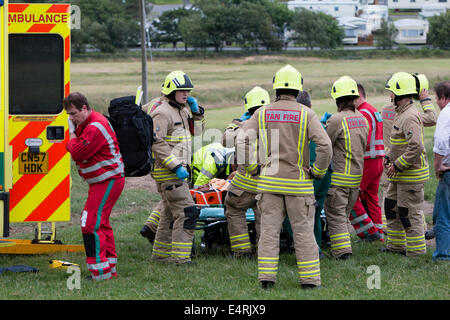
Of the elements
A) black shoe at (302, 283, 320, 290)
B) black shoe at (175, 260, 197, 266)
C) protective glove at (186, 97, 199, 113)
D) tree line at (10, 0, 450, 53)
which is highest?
tree line at (10, 0, 450, 53)

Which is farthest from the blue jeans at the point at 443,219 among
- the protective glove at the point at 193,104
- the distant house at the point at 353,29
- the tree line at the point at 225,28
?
the distant house at the point at 353,29

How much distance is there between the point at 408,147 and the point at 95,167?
344cm

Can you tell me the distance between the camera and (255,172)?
293 inches

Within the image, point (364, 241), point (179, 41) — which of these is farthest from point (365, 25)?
point (364, 241)

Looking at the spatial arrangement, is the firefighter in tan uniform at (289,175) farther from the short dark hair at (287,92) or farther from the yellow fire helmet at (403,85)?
the yellow fire helmet at (403,85)

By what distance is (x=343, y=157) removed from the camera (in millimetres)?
7953

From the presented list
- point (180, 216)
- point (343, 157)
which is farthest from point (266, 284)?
point (343, 157)

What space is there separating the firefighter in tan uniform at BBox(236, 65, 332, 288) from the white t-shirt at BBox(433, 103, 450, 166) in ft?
5.08

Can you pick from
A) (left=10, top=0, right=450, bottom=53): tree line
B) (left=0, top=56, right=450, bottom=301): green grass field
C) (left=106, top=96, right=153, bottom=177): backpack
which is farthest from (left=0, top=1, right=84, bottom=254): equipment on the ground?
(left=10, top=0, right=450, bottom=53): tree line

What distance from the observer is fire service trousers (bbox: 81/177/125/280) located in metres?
6.73

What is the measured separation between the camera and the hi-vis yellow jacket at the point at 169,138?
24.6 ft

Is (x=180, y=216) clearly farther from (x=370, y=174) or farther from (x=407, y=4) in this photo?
(x=407, y=4)

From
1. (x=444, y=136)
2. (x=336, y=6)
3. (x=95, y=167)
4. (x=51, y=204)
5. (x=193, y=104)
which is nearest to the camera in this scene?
(x=95, y=167)

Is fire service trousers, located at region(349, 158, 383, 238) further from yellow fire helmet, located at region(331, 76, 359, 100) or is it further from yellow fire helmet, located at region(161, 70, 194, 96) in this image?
yellow fire helmet, located at region(161, 70, 194, 96)
